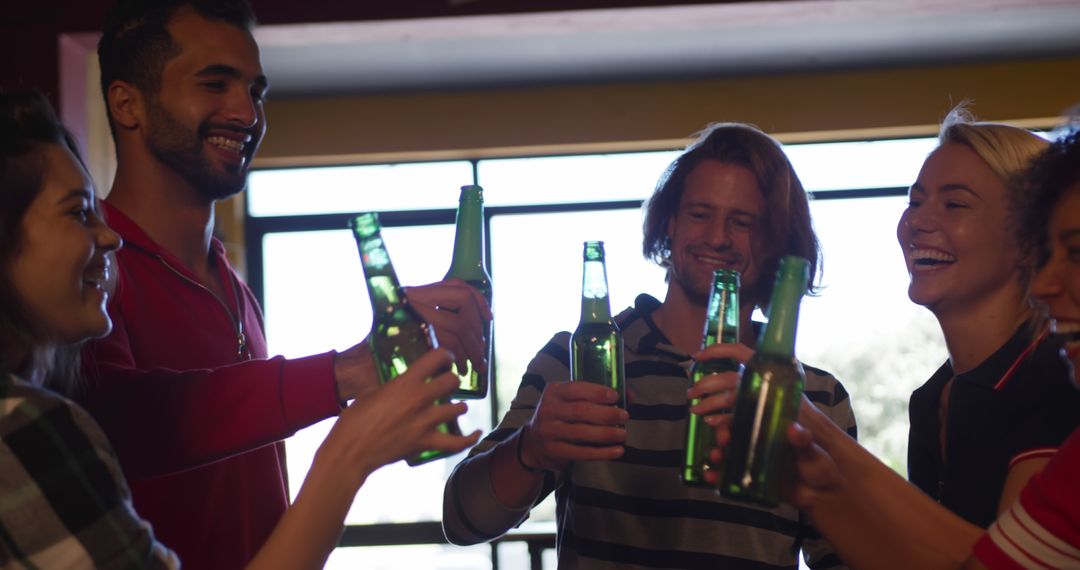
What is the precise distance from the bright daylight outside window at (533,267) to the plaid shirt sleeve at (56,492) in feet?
14.8

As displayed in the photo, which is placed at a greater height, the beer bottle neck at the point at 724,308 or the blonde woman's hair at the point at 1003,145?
the blonde woman's hair at the point at 1003,145

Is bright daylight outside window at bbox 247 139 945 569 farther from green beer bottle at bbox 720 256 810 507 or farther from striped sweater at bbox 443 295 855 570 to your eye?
green beer bottle at bbox 720 256 810 507

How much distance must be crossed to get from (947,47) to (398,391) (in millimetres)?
4937

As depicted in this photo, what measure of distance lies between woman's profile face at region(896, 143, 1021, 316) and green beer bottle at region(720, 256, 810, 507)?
70 cm

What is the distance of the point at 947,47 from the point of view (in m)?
5.27

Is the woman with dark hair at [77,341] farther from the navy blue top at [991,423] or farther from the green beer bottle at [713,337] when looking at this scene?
the navy blue top at [991,423]

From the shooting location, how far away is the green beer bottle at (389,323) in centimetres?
A: 106

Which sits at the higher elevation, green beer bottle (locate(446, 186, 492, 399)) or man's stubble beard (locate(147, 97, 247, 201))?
man's stubble beard (locate(147, 97, 247, 201))

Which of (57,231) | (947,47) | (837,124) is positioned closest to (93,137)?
(57,231)

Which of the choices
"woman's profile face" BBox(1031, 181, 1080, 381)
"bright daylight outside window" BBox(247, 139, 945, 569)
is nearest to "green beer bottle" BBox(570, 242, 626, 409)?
"woman's profile face" BBox(1031, 181, 1080, 381)

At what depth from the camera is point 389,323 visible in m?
1.12

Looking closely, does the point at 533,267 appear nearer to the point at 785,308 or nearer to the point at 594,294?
the point at 594,294

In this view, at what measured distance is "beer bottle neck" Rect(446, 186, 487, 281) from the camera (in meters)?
1.32

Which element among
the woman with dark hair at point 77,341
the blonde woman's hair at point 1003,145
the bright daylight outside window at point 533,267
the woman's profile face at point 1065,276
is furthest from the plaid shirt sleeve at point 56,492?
the bright daylight outside window at point 533,267
